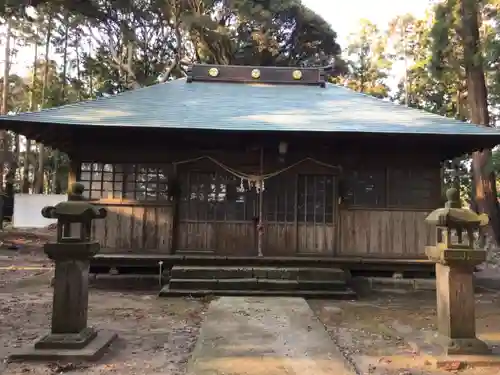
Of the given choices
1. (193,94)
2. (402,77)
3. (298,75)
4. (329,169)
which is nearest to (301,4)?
(402,77)

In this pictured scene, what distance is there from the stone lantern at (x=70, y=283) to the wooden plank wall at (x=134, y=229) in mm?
3917

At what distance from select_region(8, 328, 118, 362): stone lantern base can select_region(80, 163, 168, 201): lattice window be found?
14.5 feet

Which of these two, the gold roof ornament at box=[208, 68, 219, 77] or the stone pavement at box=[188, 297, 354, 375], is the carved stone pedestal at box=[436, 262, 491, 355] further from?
the gold roof ornament at box=[208, 68, 219, 77]

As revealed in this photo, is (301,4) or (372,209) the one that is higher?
(301,4)

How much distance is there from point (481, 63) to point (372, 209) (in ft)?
24.3

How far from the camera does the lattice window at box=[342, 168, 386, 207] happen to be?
354 inches

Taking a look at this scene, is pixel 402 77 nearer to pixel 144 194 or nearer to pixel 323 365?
pixel 144 194

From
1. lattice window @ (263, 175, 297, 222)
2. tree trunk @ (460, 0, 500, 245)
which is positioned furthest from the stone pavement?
tree trunk @ (460, 0, 500, 245)

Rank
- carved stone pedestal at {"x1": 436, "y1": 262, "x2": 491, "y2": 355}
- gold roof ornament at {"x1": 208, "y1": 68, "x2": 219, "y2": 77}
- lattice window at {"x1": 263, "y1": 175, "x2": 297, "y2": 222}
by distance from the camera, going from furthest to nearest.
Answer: gold roof ornament at {"x1": 208, "y1": 68, "x2": 219, "y2": 77} < lattice window at {"x1": 263, "y1": 175, "x2": 297, "y2": 222} < carved stone pedestal at {"x1": 436, "y1": 262, "x2": 491, "y2": 355}

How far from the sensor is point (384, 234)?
29.2 ft

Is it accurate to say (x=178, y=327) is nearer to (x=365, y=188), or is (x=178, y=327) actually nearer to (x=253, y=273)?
(x=253, y=273)

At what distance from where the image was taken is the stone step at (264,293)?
785 cm

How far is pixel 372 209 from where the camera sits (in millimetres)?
8945

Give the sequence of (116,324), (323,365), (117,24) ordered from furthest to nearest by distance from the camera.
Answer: (117,24)
(116,324)
(323,365)
